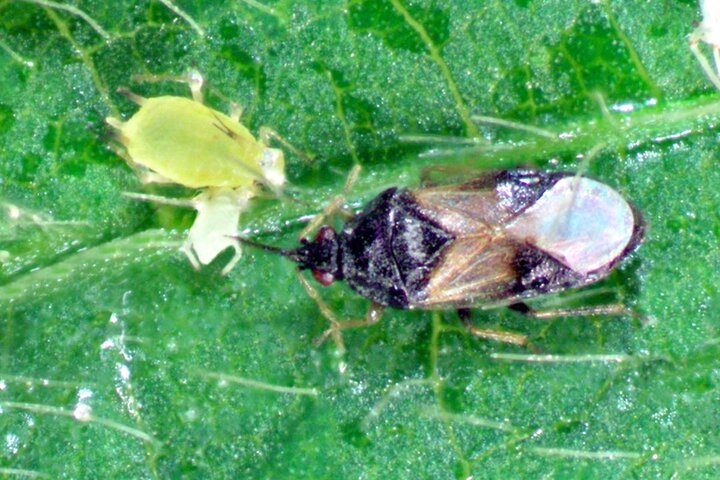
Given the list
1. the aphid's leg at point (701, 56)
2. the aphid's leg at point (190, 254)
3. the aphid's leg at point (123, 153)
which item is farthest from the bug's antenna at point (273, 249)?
the aphid's leg at point (701, 56)

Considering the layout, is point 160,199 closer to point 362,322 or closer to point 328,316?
point 328,316

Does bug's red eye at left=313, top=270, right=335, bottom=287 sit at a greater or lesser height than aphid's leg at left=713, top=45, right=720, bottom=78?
lesser

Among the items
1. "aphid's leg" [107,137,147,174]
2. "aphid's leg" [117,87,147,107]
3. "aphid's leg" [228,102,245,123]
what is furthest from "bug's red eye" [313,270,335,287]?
"aphid's leg" [117,87,147,107]

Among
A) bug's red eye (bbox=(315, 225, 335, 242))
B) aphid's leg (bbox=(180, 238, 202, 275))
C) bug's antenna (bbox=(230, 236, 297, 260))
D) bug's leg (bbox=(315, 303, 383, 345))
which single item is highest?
bug's red eye (bbox=(315, 225, 335, 242))

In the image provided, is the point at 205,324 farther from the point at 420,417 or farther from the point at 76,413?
the point at 420,417

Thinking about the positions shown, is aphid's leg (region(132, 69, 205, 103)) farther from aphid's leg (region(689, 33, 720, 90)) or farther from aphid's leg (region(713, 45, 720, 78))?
aphid's leg (region(713, 45, 720, 78))

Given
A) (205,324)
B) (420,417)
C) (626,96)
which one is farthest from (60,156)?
(626,96)

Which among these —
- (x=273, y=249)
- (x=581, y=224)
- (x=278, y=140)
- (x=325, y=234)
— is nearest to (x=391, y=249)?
(x=325, y=234)
